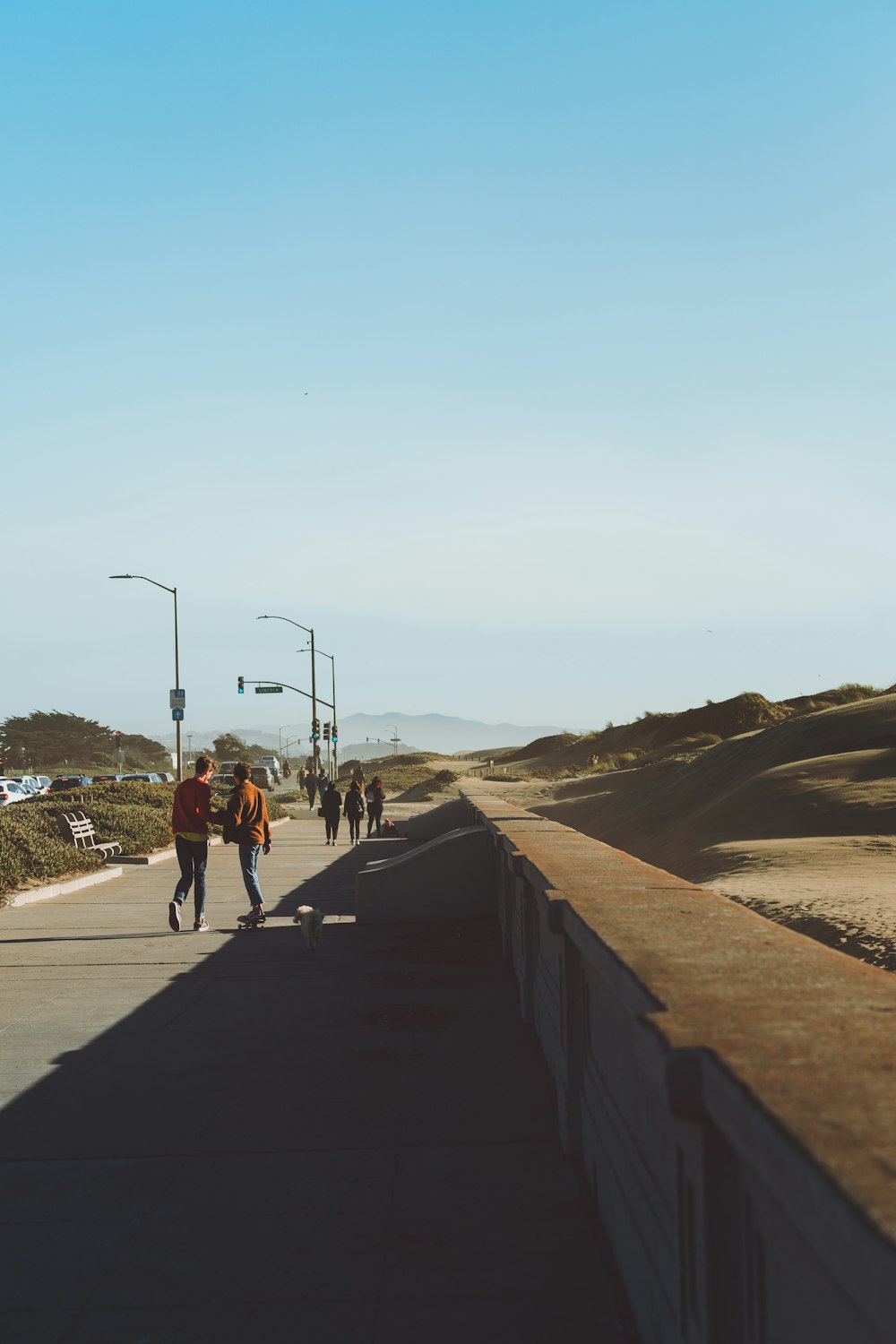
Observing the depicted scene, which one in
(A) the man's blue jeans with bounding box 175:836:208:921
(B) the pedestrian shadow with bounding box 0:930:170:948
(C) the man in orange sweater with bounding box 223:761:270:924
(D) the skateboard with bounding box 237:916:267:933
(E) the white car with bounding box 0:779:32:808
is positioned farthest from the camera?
(E) the white car with bounding box 0:779:32:808

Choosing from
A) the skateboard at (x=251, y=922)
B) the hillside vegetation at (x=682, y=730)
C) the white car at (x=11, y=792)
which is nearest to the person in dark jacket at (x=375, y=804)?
the white car at (x=11, y=792)

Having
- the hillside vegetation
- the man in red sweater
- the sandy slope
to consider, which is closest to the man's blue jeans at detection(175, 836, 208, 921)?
the man in red sweater

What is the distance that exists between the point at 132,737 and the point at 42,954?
14817cm

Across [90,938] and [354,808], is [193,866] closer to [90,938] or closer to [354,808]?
[90,938]

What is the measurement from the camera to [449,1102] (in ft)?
22.7

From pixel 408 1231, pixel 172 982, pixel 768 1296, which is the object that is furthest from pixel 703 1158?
pixel 172 982

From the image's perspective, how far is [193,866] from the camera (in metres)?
14.0

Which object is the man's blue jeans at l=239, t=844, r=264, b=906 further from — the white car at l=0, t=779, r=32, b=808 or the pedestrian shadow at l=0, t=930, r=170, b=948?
the white car at l=0, t=779, r=32, b=808

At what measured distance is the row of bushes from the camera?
61.2 feet

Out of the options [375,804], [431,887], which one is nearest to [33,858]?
[431,887]

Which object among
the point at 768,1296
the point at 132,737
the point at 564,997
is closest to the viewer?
the point at 768,1296

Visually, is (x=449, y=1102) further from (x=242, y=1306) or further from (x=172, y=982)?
(x=172, y=982)

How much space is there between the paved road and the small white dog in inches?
39.2

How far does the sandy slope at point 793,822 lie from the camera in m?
12.1
